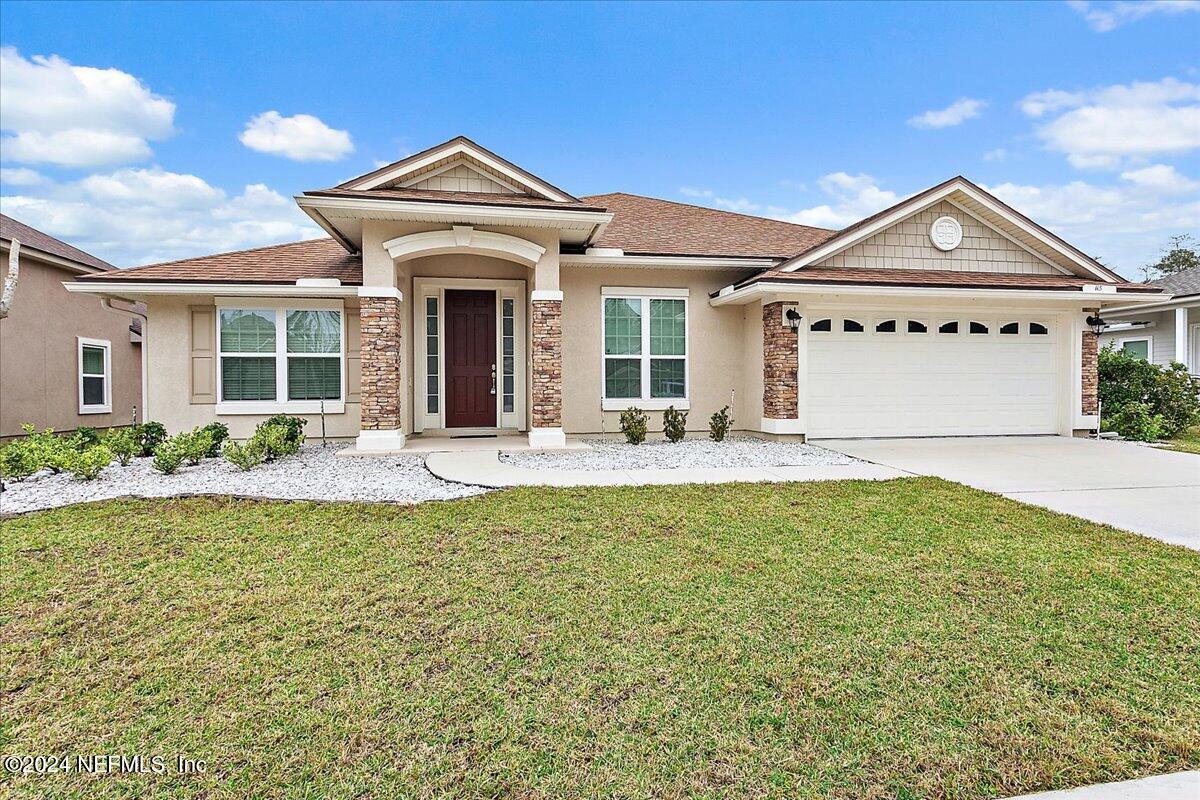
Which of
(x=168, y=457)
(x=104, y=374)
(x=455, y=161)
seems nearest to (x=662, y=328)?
(x=455, y=161)

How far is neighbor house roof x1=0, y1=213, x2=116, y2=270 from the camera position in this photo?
1305cm

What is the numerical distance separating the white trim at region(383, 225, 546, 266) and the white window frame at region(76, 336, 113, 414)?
10335 mm

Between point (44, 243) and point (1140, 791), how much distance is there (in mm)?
20024

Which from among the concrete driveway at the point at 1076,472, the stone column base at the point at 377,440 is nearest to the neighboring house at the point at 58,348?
the stone column base at the point at 377,440

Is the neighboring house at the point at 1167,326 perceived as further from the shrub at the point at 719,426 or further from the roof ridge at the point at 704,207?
the shrub at the point at 719,426

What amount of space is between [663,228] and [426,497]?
8435 mm

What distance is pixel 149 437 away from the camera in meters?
9.19

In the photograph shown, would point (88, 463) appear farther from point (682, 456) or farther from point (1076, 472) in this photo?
point (1076, 472)

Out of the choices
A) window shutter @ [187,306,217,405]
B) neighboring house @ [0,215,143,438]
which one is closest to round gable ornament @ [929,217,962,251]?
window shutter @ [187,306,217,405]

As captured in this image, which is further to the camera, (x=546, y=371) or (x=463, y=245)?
(x=546, y=371)

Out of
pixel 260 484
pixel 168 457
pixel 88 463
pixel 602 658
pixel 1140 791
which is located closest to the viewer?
pixel 1140 791

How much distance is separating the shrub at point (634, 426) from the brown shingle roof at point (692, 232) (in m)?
2.94

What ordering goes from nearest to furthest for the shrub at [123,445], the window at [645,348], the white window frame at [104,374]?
the shrub at [123,445], the window at [645,348], the white window frame at [104,374]

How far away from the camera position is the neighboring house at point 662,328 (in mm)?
10195
